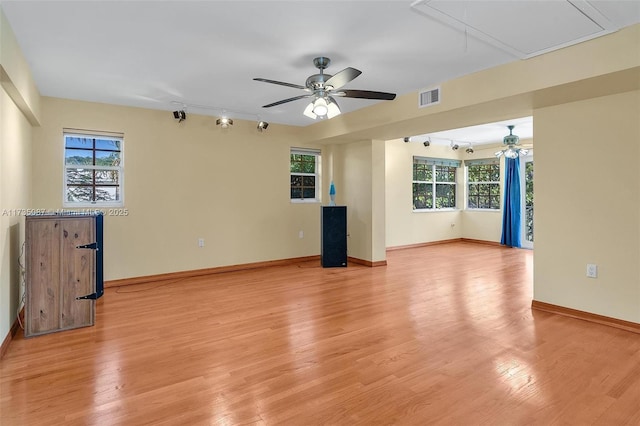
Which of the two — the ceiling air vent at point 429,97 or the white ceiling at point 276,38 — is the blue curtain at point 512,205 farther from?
the white ceiling at point 276,38

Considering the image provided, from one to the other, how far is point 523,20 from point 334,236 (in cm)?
412

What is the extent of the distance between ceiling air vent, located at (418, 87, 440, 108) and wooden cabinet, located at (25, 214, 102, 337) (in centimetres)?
377

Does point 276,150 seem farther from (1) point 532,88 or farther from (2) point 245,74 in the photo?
(1) point 532,88

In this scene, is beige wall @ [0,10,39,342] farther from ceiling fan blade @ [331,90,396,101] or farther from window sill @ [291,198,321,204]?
window sill @ [291,198,321,204]

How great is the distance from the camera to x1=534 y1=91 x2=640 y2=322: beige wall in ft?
10.5

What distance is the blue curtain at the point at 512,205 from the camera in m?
8.00

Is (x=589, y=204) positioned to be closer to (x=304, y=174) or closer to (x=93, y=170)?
(x=304, y=174)

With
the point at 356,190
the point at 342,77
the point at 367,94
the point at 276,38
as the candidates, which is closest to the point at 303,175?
the point at 356,190

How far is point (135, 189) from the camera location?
494cm

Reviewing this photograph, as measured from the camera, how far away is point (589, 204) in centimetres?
344

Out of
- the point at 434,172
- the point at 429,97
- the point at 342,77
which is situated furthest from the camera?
the point at 434,172

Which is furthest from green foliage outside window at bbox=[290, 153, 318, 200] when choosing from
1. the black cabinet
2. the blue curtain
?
the blue curtain

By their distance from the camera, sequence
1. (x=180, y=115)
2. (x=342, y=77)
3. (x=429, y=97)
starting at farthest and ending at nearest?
(x=180, y=115) < (x=429, y=97) < (x=342, y=77)

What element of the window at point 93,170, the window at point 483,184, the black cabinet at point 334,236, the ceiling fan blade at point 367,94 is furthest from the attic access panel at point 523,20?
the window at point 483,184
